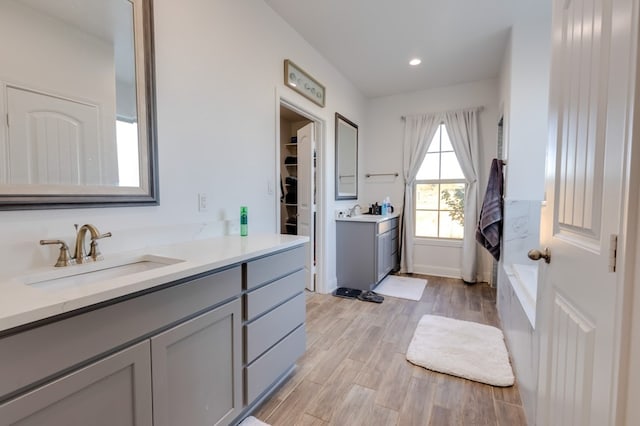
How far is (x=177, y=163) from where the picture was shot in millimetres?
1661

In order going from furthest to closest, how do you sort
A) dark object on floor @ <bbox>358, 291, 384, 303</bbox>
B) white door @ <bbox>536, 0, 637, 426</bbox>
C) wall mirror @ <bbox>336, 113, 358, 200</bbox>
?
1. wall mirror @ <bbox>336, 113, 358, 200</bbox>
2. dark object on floor @ <bbox>358, 291, 384, 303</bbox>
3. white door @ <bbox>536, 0, 637, 426</bbox>

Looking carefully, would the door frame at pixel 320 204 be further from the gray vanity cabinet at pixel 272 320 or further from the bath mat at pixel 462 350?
the gray vanity cabinet at pixel 272 320

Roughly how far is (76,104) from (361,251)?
2.89 m

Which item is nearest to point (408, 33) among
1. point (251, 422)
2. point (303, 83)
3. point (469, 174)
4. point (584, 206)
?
point (303, 83)

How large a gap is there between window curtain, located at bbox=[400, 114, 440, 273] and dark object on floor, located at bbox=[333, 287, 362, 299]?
3.80ft

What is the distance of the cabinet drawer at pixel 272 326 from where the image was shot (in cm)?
146

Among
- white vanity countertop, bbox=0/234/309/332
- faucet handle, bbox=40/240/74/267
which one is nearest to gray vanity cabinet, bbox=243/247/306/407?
white vanity countertop, bbox=0/234/309/332

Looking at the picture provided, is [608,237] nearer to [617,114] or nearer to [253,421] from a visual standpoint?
[617,114]

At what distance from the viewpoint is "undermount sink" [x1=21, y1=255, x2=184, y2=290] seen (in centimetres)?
105

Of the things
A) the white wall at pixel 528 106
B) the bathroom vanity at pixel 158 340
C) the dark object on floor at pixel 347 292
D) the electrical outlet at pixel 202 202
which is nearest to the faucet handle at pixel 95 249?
the bathroom vanity at pixel 158 340

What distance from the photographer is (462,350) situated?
2182 millimetres

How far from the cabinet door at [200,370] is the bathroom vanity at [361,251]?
229 centimetres

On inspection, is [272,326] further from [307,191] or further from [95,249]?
[307,191]

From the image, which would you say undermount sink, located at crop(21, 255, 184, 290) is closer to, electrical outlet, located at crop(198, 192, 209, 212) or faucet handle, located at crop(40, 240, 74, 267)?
faucet handle, located at crop(40, 240, 74, 267)
